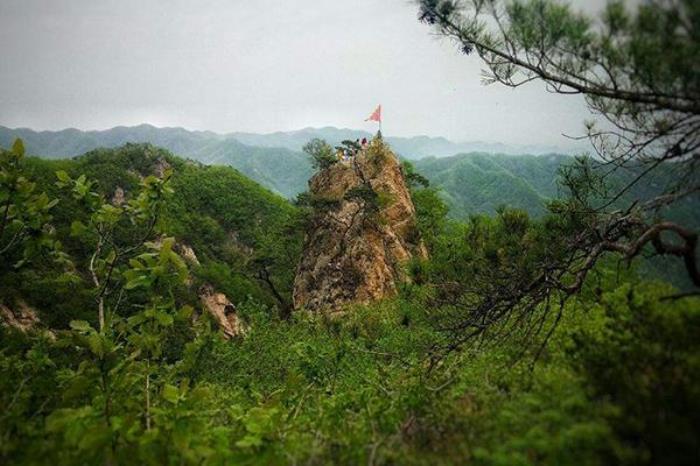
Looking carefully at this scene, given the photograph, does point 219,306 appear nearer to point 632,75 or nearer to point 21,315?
point 21,315

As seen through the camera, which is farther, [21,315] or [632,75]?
[21,315]

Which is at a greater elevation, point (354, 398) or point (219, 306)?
point (354, 398)

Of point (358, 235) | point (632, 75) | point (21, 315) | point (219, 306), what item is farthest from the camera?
point (219, 306)

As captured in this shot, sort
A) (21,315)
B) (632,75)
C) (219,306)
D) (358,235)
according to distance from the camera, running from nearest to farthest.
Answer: (632,75) → (358,235) → (21,315) → (219,306)

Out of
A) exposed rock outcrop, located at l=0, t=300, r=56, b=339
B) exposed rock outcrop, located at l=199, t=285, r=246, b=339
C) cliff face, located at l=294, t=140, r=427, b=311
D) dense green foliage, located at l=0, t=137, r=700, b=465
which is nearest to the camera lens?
dense green foliage, located at l=0, t=137, r=700, b=465

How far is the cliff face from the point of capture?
23469 millimetres

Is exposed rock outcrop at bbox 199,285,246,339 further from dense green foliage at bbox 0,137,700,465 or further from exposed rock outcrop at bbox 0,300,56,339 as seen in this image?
dense green foliage at bbox 0,137,700,465

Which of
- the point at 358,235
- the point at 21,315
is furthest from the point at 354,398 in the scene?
the point at 21,315

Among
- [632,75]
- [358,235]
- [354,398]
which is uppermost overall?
[632,75]

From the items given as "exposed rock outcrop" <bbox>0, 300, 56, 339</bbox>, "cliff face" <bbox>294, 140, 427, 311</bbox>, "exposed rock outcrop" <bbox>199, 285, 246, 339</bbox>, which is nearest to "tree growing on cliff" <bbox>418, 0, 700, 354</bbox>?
"cliff face" <bbox>294, 140, 427, 311</bbox>

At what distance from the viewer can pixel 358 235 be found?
24.5 m

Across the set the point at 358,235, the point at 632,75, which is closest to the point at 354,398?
the point at 632,75

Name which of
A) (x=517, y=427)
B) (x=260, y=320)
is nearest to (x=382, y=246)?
(x=260, y=320)

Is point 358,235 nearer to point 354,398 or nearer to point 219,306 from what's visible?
point 354,398
